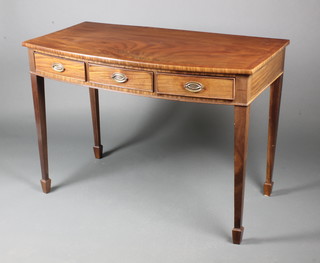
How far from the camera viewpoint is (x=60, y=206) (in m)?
3.95

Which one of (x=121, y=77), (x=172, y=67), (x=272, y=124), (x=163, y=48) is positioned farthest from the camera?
(x=272, y=124)

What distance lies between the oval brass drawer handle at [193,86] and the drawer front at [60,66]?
604mm

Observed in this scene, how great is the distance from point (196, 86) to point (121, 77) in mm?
415

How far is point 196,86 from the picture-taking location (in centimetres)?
331

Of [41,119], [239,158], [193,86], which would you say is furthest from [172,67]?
[41,119]

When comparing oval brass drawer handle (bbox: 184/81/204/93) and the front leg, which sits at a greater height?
oval brass drawer handle (bbox: 184/81/204/93)

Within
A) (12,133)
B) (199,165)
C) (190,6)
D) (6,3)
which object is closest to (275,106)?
(199,165)

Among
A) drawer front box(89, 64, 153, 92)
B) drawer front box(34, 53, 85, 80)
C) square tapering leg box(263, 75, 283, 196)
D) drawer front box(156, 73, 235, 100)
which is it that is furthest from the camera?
square tapering leg box(263, 75, 283, 196)

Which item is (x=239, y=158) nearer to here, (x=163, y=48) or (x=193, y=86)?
(x=193, y=86)

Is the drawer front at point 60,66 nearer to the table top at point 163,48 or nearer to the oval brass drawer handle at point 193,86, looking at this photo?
the table top at point 163,48

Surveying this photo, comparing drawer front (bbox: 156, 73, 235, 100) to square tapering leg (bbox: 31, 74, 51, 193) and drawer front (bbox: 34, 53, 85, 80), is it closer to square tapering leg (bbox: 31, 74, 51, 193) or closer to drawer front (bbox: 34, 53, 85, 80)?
drawer front (bbox: 34, 53, 85, 80)

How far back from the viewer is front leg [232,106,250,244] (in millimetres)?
3285

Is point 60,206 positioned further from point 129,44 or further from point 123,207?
point 129,44

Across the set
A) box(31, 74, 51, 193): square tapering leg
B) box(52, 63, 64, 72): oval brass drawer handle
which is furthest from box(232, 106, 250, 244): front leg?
box(31, 74, 51, 193): square tapering leg
